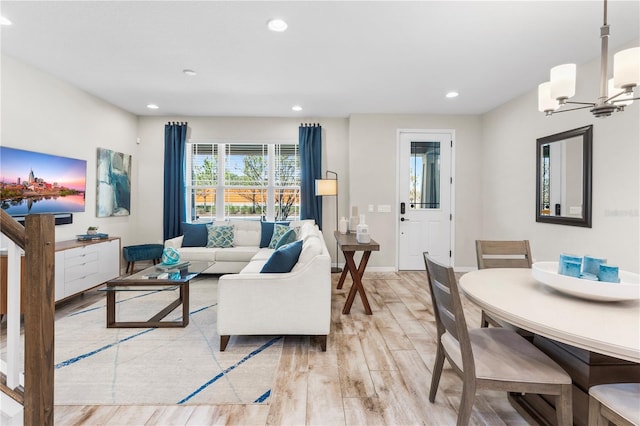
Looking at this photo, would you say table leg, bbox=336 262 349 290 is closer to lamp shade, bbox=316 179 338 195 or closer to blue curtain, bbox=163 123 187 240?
lamp shade, bbox=316 179 338 195

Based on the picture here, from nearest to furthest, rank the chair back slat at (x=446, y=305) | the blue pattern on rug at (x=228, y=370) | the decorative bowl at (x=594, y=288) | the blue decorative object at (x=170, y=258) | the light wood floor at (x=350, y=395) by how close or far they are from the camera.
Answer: the decorative bowl at (x=594, y=288), the chair back slat at (x=446, y=305), the light wood floor at (x=350, y=395), the blue pattern on rug at (x=228, y=370), the blue decorative object at (x=170, y=258)

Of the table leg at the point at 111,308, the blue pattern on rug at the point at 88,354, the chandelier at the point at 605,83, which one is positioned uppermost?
the chandelier at the point at 605,83

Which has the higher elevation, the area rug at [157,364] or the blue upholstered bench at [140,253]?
the blue upholstered bench at [140,253]

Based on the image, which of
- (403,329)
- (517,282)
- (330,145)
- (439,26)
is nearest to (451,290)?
(517,282)

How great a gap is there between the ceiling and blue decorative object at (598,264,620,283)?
1932mm

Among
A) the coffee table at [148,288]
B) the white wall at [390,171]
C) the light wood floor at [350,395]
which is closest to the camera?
the light wood floor at [350,395]

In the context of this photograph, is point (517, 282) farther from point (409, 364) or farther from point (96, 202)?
point (96, 202)

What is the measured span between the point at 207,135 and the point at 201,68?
206 centimetres

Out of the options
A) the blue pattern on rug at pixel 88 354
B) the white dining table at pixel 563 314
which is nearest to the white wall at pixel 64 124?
the blue pattern on rug at pixel 88 354

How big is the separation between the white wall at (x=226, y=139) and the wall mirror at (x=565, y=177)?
2781 mm

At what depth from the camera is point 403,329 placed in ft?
9.06

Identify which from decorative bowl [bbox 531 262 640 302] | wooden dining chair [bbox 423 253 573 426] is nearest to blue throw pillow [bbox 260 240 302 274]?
wooden dining chair [bbox 423 253 573 426]

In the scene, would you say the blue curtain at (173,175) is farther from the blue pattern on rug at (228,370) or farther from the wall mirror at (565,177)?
the wall mirror at (565,177)

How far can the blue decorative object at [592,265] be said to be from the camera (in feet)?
4.87
